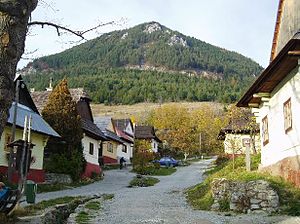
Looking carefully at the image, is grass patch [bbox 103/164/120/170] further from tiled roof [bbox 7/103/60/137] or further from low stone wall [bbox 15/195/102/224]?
low stone wall [bbox 15/195/102/224]

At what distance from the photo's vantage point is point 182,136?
73.5m

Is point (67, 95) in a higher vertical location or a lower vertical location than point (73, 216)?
higher

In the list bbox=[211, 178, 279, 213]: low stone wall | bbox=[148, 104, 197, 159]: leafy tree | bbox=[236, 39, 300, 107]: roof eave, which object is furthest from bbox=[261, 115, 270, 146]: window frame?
bbox=[148, 104, 197, 159]: leafy tree

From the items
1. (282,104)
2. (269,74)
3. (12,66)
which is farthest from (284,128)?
(12,66)

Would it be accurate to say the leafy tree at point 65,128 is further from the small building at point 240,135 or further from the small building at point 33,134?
the small building at point 240,135

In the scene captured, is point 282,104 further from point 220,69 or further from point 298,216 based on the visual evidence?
point 220,69

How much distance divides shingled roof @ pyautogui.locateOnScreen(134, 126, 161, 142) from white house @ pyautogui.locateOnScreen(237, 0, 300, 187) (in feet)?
185

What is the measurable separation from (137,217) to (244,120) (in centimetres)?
2677

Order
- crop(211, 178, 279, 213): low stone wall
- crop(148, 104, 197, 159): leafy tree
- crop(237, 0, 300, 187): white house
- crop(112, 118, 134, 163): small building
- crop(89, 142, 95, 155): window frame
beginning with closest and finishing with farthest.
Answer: crop(211, 178, 279, 213): low stone wall < crop(237, 0, 300, 187): white house < crop(89, 142, 95, 155): window frame < crop(112, 118, 134, 163): small building < crop(148, 104, 197, 159): leafy tree

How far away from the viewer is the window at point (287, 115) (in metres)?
14.4

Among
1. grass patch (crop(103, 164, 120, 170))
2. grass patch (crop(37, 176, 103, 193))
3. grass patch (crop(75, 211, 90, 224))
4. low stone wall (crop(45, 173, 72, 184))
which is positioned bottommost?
grass patch (crop(75, 211, 90, 224))

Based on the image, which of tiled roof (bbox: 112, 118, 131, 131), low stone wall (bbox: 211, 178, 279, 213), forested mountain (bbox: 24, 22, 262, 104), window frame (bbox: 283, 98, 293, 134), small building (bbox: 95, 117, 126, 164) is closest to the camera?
low stone wall (bbox: 211, 178, 279, 213)

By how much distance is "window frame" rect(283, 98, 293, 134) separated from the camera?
14312mm

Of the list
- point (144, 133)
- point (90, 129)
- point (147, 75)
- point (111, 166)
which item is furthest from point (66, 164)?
point (147, 75)
